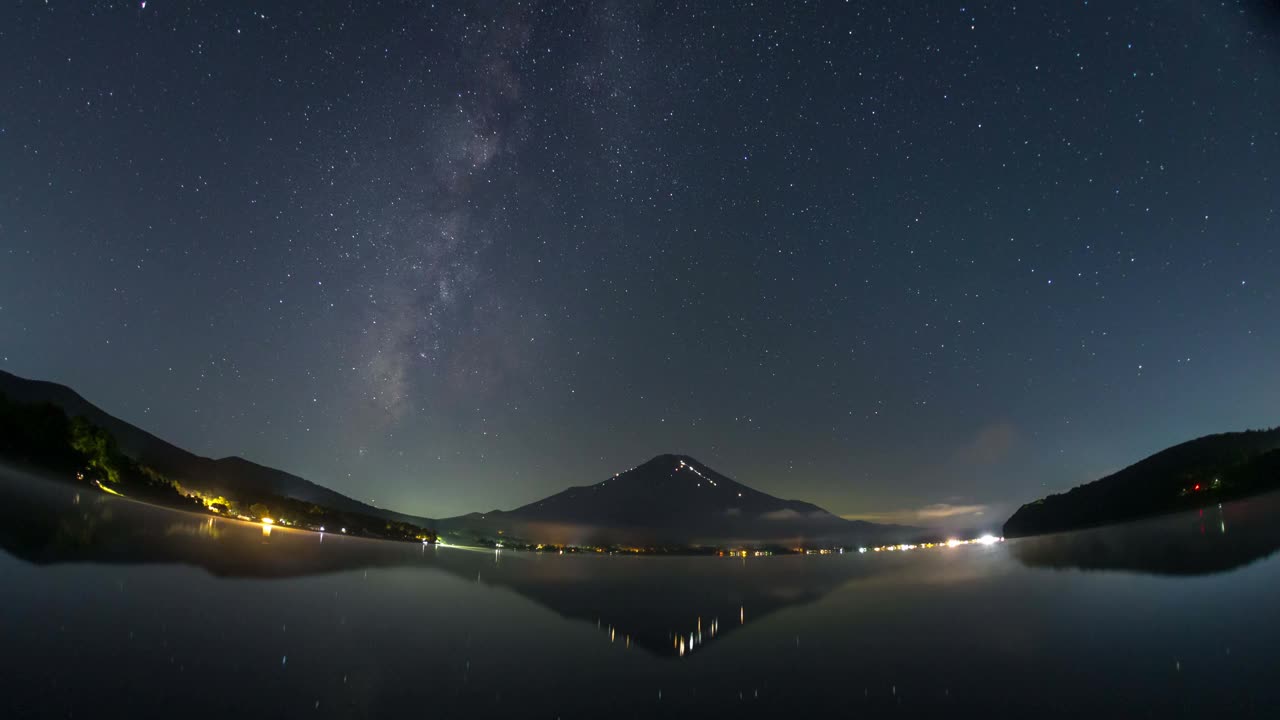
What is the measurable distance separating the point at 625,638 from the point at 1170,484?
27.6 meters

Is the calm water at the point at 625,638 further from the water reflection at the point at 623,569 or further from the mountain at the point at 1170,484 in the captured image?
the mountain at the point at 1170,484

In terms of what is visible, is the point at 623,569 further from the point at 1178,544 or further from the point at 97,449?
the point at 97,449

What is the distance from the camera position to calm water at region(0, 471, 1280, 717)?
3.89m

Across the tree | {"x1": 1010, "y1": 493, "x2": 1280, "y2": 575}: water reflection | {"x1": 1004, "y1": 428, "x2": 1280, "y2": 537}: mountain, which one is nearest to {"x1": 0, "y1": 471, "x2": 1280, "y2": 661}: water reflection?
{"x1": 1010, "y1": 493, "x2": 1280, "y2": 575}: water reflection

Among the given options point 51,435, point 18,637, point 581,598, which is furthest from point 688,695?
point 51,435

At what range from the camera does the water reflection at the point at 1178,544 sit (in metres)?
6.38

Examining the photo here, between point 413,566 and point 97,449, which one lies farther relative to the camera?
point 97,449

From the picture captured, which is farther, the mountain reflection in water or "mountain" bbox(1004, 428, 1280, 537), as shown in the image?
"mountain" bbox(1004, 428, 1280, 537)

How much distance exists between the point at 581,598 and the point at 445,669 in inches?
120

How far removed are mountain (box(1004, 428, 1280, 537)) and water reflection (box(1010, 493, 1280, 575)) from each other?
8410mm

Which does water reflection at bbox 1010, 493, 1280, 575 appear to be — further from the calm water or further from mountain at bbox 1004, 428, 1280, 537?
mountain at bbox 1004, 428, 1280, 537

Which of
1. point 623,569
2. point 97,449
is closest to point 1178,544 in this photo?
point 623,569

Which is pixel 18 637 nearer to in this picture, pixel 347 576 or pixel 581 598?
pixel 347 576

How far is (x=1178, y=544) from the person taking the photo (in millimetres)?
7352
